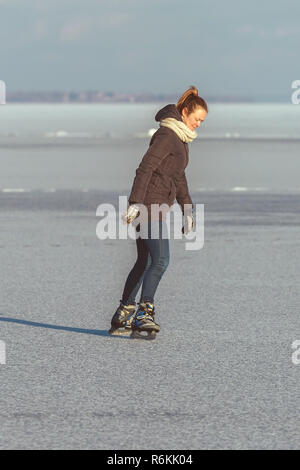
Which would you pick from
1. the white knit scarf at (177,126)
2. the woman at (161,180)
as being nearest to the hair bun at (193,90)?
the woman at (161,180)

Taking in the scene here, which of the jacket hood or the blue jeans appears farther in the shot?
the blue jeans

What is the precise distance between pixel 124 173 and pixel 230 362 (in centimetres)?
2585

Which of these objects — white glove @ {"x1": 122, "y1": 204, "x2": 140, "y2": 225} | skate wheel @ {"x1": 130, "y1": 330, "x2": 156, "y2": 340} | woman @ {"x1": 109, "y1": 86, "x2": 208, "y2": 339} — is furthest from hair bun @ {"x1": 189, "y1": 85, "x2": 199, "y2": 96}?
skate wheel @ {"x1": 130, "y1": 330, "x2": 156, "y2": 340}

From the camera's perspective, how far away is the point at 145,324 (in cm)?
845

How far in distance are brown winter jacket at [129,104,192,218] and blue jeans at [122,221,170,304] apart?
0.74 ft

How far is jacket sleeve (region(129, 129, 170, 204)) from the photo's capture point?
26.7 ft

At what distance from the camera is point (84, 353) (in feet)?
26.4

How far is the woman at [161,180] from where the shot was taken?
8156 mm

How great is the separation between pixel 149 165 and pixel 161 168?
0.12 m

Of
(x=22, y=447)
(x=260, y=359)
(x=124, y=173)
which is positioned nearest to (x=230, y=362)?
(x=260, y=359)

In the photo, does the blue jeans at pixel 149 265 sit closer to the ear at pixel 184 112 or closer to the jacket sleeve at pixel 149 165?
the jacket sleeve at pixel 149 165

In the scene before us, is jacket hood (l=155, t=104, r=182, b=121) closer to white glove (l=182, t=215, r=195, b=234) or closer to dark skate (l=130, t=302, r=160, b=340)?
white glove (l=182, t=215, r=195, b=234)

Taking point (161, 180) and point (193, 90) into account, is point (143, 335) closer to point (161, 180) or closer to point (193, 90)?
point (161, 180)

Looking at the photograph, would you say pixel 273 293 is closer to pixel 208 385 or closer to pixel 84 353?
pixel 84 353
